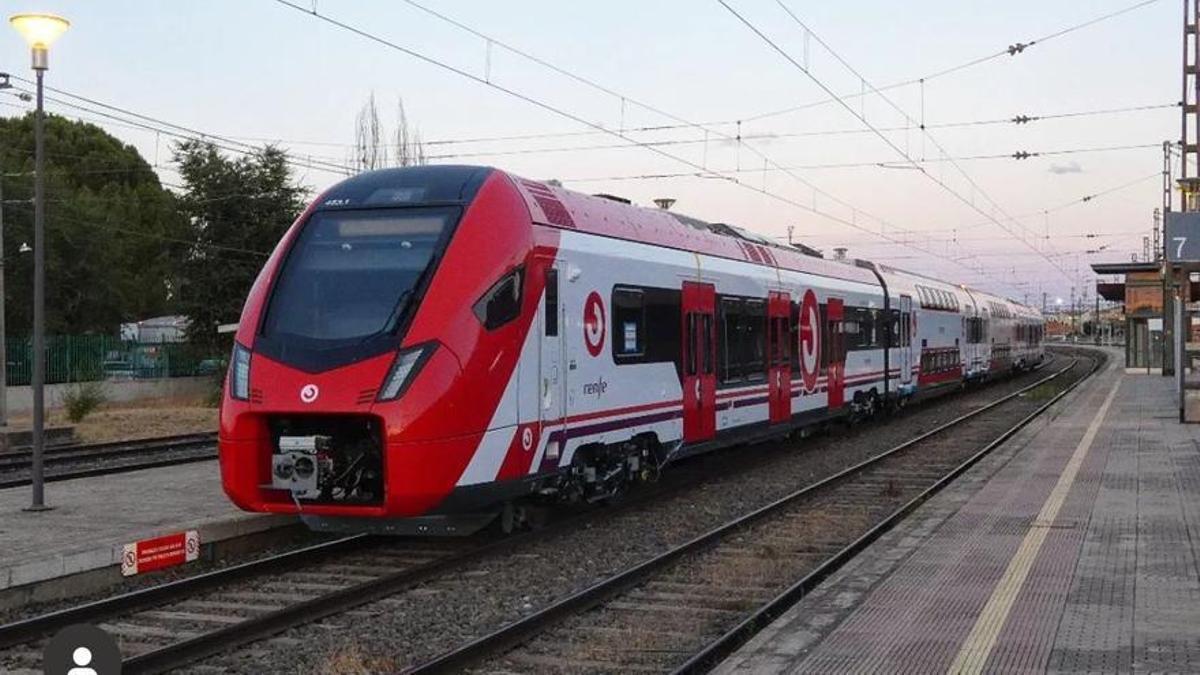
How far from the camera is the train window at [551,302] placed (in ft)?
35.2

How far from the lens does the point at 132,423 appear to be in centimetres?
2778

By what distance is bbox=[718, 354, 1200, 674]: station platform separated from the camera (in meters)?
6.60

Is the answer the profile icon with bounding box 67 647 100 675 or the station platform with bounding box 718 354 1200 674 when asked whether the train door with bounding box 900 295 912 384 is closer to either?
the station platform with bounding box 718 354 1200 674

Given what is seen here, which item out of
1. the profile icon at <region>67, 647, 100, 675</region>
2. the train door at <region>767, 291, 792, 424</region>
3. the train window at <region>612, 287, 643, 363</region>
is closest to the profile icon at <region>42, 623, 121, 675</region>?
the profile icon at <region>67, 647, 100, 675</region>

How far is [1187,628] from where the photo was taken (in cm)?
718

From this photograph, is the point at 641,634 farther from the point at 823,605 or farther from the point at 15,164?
the point at 15,164

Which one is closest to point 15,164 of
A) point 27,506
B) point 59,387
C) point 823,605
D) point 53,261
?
point 53,261

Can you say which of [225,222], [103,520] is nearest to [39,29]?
[103,520]

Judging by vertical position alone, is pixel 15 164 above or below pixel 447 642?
above

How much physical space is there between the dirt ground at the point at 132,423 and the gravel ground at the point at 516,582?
13.5 m

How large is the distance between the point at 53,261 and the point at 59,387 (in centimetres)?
1492

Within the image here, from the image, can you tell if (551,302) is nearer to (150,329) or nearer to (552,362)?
(552,362)

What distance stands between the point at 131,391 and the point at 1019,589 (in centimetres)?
3509

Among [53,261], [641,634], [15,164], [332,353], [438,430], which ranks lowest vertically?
[641,634]
